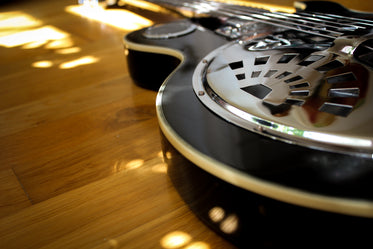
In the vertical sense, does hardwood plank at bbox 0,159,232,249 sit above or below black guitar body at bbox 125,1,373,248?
below

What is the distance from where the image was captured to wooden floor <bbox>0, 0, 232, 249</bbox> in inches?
23.2

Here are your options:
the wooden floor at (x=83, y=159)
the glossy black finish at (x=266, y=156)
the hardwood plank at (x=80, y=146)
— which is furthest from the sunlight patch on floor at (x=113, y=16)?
the glossy black finish at (x=266, y=156)

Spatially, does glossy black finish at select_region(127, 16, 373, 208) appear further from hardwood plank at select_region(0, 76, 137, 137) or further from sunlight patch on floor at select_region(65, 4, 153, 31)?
sunlight patch on floor at select_region(65, 4, 153, 31)

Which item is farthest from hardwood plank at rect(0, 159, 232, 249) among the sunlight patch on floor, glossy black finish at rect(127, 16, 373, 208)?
the sunlight patch on floor

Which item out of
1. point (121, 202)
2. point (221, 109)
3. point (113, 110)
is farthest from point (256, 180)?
point (113, 110)

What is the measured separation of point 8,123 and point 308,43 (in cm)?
70

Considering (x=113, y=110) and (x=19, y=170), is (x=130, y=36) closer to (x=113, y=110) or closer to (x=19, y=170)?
(x=113, y=110)

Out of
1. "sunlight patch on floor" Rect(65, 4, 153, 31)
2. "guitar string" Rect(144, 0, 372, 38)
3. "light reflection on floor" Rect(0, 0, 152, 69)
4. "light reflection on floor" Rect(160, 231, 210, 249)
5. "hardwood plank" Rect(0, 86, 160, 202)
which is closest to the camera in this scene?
"light reflection on floor" Rect(160, 231, 210, 249)

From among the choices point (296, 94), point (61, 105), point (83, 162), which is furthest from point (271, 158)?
point (61, 105)

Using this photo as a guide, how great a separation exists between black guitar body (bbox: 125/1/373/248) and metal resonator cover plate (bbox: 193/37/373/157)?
0.05ft

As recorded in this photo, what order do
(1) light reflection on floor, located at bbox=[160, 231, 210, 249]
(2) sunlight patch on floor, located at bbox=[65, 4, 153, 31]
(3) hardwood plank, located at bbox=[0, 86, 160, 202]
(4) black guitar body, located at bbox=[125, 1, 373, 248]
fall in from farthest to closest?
(2) sunlight patch on floor, located at bbox=[65, 4, 153, 31], (3) hardwood plank, located at bbox=[0, 86, 160, 202], (1) light reflection on floor, located at bbox=[160, 231, 210, 249], (4) black guitar body, located at bbox=[125, 1, 373, 248]

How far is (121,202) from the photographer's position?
2.12 ft

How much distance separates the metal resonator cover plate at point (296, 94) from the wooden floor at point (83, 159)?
7.1 inches

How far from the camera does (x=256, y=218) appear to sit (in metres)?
0.48
